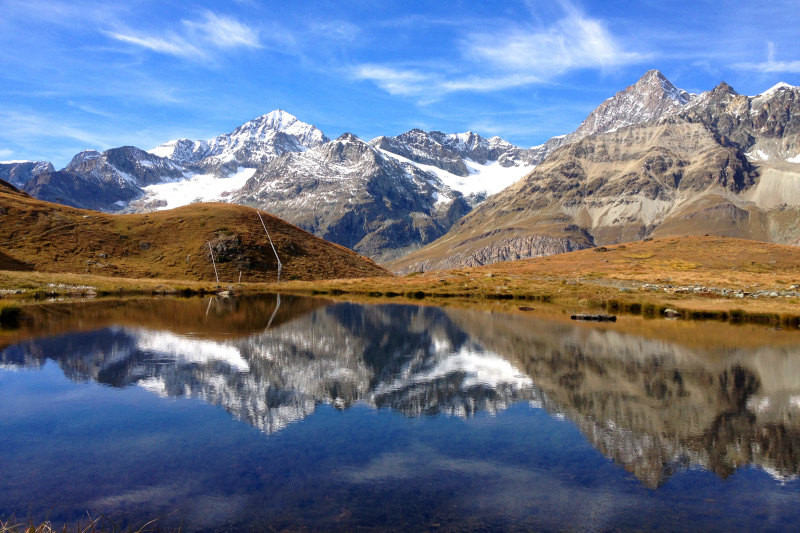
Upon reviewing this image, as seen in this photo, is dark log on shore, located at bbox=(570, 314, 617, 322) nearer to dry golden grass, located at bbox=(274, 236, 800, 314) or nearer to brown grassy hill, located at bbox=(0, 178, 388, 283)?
dry golden grass, located at bbox=(274, 236, 800, 314)

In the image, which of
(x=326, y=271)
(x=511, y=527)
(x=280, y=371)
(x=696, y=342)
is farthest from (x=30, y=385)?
(x=326, y=271)

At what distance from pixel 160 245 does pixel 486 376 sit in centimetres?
10715

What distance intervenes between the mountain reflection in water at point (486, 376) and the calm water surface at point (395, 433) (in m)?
0.16

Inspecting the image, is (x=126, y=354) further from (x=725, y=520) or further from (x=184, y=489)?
(x=725, y=520)

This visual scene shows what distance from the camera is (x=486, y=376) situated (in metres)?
30.3

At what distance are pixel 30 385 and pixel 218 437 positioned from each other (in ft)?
44.0

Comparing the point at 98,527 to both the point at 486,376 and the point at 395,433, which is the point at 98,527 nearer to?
the point at 395,433

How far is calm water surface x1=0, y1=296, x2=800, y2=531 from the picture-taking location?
1408 cm

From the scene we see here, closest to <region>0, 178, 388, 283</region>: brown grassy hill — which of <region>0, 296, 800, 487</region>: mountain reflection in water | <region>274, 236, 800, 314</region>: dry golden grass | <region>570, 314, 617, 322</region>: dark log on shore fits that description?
<region>274, 236, 800, 314</region>: dry golden grass

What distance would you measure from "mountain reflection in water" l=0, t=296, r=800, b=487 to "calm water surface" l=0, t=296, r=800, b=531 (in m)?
0.16

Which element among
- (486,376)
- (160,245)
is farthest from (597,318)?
(160,245)

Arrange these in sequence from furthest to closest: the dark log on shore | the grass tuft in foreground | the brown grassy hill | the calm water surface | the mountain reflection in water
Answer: the brown grassy hill
the dark log on shore
the mountain reflection in water
the calm water surface
the grass tuft in foreground

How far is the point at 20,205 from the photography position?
393 feet

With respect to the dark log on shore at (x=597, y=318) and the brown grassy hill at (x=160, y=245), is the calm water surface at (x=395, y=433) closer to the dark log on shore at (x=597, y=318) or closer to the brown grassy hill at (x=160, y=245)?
the dark log on shore at (x=597, y=318)
